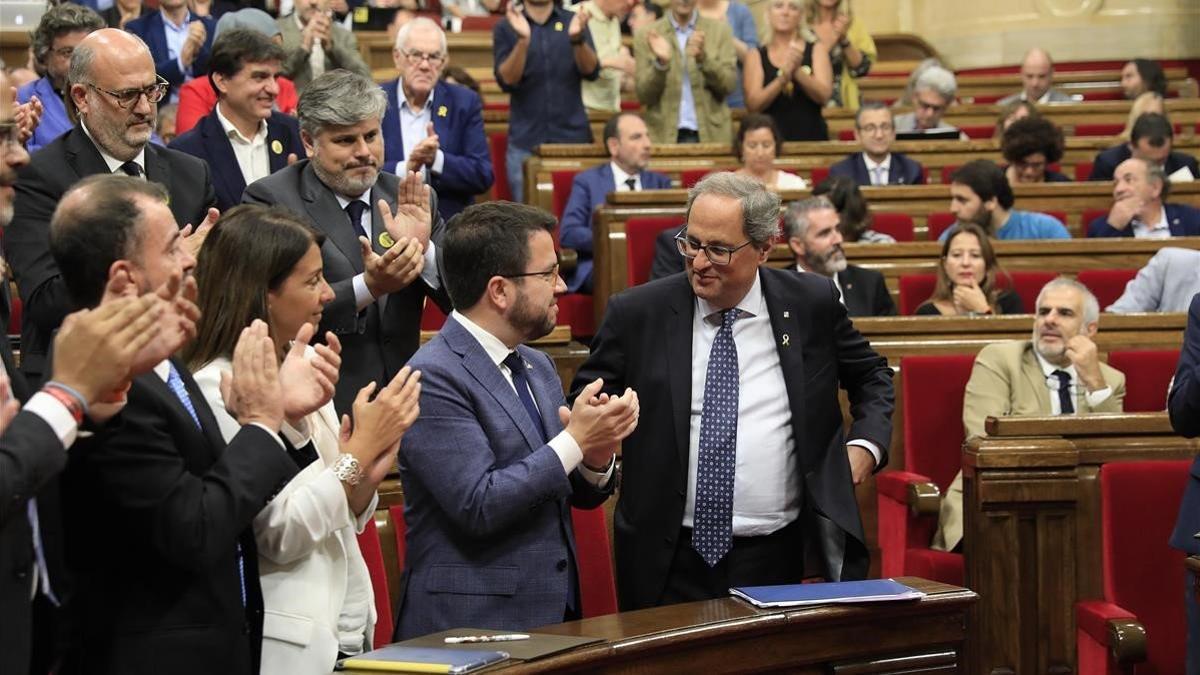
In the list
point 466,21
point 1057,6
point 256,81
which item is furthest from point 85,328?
point 1057,6

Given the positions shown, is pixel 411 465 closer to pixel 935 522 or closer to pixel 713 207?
pixel 713 207

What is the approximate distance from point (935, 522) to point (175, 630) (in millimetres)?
2226

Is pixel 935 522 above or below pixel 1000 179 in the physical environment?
below

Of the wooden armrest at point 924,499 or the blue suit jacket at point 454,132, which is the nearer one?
the wooden armrest at point 924,499

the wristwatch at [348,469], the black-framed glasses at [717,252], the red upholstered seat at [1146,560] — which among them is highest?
the black-framed glasses at [717,252]

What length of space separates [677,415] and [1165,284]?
2.58 meters

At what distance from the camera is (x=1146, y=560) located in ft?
10.2

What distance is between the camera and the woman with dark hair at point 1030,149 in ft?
20.3

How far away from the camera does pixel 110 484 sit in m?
1.76

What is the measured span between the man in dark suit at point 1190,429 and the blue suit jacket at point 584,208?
270cm

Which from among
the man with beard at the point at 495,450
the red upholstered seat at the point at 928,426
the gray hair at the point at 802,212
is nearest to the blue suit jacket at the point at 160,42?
the gray hair at the point at 802,212

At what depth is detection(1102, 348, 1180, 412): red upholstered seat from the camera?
4055 millimetres

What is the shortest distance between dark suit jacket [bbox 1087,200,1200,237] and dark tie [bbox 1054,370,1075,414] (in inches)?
73.6

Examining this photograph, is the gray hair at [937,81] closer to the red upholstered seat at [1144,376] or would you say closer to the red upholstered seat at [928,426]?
the red upholstered seat at [1144,376]
